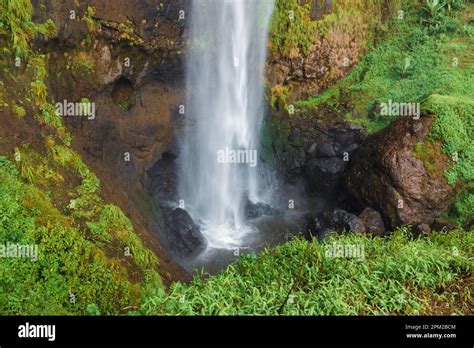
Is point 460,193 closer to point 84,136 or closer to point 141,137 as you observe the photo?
point 141,137

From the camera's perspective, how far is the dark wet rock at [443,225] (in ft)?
38.8

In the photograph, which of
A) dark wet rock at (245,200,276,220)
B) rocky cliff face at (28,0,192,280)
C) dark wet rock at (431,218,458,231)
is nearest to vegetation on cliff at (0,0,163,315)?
rocky cliff face at (28,0,192,280)

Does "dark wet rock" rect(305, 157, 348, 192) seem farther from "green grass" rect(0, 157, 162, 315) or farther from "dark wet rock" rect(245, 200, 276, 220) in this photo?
"green grass" rect(0, 157, 162, 315)

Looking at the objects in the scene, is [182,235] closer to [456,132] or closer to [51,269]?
[51,269]

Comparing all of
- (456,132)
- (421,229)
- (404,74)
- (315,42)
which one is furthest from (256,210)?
(404,74)

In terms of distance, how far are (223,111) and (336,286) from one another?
11.0 meters

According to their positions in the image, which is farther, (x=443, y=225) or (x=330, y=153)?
(x=330, y=153)

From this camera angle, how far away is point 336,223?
12484 millimetres

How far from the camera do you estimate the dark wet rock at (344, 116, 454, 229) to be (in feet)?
41.2

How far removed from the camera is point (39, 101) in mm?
8977

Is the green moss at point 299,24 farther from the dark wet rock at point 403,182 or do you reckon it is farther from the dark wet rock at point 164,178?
the dark wet rock at point 164,178

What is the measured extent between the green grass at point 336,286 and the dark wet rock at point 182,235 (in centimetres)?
494
